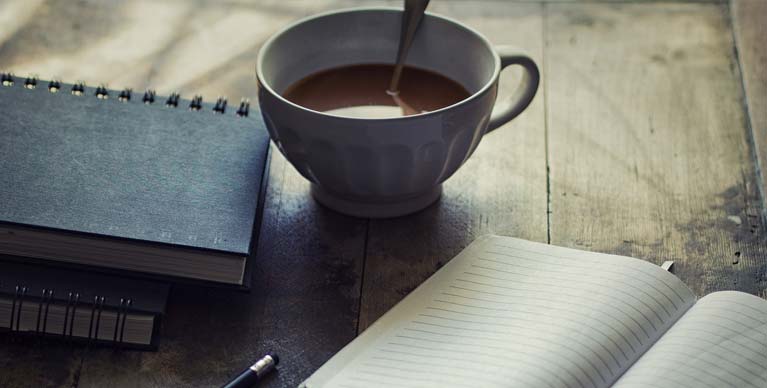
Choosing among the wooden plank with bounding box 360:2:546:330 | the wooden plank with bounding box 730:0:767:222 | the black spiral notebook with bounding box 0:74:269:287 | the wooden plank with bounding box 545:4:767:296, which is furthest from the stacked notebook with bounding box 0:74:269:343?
the wooden plank with bounding box 730:0:767:222

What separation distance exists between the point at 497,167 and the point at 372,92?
15 centimetres

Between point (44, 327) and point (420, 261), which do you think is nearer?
point (44, 327)

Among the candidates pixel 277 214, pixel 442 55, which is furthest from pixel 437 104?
pixel 277 214

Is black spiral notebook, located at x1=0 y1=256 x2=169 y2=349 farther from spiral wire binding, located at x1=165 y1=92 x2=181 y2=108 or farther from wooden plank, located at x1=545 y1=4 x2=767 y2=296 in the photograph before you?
wooden plank, located at x1=545 y1=4 x2=767 y2=296

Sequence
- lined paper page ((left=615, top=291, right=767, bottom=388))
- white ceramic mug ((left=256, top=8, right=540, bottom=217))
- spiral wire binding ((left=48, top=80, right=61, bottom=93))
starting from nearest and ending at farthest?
1. lined paper page ((left=615, top=291, right=767, bottom=388))
2. white ceramic mug ((left=256, top=8, right=540, bottom=217))
3. spiral wire binding ((left=48, top=80, right=61, bottom=93))

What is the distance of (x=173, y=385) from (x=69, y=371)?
0.07 metres

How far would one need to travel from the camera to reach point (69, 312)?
2.21 feet

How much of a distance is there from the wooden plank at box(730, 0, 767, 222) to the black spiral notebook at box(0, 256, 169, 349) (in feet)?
1.65

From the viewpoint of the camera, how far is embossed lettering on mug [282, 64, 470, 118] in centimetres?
78

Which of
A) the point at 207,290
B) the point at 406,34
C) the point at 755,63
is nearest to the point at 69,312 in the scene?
the point at 207,290

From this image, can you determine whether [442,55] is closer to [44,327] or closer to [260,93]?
[260,93]

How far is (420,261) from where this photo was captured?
0.78 meters

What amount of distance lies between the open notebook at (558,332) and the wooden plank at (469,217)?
5 centimetres

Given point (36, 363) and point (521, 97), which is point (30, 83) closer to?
point (36, 363)
